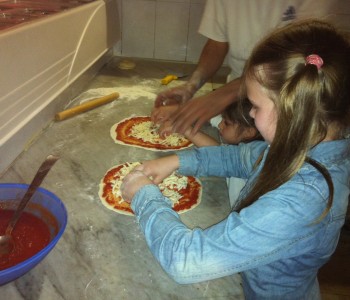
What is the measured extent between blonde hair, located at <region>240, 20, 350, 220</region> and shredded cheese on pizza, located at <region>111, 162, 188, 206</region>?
347 mm

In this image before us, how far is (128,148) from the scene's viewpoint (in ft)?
4.15

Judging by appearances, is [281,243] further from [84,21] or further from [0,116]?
[84,21]

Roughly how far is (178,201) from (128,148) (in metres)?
0.37

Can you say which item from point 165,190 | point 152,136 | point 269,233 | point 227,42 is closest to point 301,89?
point 269,233

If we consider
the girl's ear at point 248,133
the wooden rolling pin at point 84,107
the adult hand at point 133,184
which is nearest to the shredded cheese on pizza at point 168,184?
the adult hand at point 133,184

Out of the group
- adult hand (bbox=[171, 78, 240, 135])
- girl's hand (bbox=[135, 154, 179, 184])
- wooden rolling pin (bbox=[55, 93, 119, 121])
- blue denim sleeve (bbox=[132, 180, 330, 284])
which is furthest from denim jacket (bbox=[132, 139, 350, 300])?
wooden rolling pin (bbox=[55, 93, 119, 121])

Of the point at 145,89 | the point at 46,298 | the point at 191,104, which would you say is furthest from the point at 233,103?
the point at 46,298

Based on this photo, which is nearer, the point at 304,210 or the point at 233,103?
the point at 304,210

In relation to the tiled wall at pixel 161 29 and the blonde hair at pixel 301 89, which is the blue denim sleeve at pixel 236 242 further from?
the tiled wall at pixel 161 29

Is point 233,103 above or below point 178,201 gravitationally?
above

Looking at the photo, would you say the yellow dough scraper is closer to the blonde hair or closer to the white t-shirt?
the white t-shirt

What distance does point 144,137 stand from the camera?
1343 mm

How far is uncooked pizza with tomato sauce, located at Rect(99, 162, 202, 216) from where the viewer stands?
0.94 meters

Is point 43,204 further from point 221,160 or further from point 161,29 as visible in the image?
point 161,29
